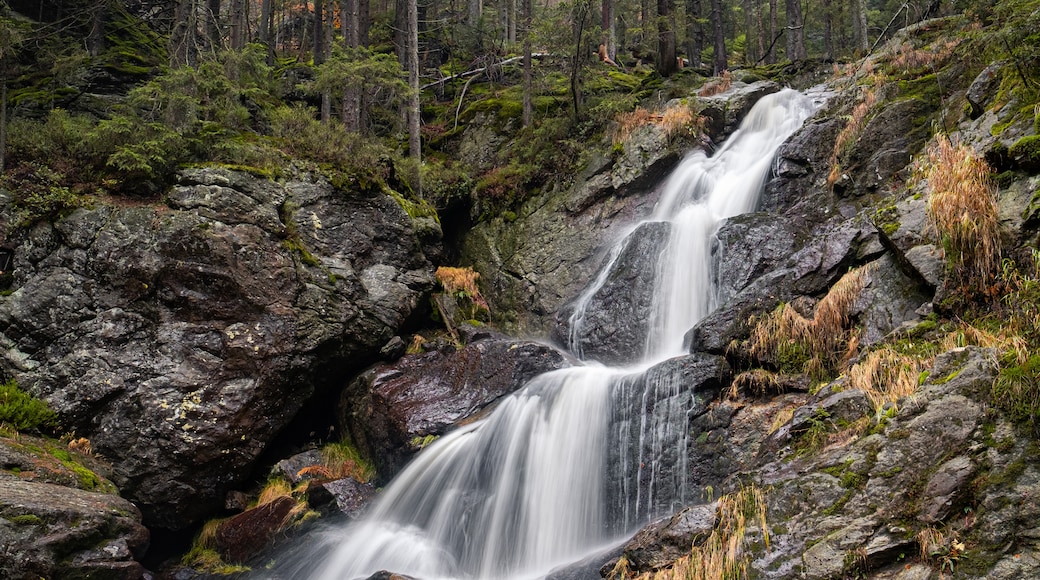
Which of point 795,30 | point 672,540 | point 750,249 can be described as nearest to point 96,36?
point 750,249

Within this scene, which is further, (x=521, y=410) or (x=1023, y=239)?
(x=521, y=410)

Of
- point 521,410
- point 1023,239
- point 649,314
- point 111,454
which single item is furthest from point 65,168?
point 1023,239

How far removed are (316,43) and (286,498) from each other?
18.7 m

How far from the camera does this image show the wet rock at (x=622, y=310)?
1114cm

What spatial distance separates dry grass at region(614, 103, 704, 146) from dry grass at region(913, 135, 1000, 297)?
26.3 ft

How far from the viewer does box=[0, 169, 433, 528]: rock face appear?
350 inches

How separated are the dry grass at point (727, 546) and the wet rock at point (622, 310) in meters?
5.70

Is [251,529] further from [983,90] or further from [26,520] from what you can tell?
[983,90]

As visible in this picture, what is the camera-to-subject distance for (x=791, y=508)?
15.7 ft

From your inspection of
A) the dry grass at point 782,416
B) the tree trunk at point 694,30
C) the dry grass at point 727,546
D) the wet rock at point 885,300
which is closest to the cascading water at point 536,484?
the dry grass at point 782,416

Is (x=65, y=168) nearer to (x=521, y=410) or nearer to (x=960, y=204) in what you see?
(x=521, y=410)

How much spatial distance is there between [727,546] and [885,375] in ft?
7.95

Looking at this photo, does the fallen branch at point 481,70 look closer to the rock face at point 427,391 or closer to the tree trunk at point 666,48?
the tree trunk at point 666,48

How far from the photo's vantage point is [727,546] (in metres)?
4.81
